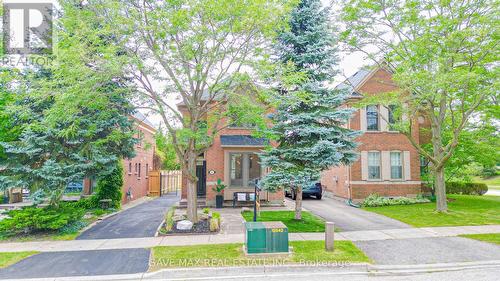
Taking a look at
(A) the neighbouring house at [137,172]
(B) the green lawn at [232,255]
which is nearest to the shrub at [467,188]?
(B) the green lawn at [232,255]

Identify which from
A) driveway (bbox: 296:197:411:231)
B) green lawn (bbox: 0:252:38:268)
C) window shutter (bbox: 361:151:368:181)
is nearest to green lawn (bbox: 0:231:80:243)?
green lawn (bbox: 0:252:38:268)

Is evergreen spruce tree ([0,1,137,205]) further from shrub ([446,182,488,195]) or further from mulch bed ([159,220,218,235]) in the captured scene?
shrub ([446,182,488,195])

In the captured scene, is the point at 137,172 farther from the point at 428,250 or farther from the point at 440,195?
the point at 440,195

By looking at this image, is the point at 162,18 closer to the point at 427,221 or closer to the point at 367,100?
the point at 367,100

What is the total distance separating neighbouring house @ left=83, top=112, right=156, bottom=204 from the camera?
1948 cm

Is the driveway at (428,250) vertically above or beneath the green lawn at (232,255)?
beneath

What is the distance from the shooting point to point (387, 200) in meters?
19.6

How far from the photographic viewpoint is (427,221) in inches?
540

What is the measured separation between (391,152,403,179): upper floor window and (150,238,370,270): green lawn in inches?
507

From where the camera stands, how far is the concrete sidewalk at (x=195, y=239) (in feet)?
33.1

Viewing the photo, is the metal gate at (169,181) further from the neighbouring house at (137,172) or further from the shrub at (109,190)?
the shrub at (109,190)

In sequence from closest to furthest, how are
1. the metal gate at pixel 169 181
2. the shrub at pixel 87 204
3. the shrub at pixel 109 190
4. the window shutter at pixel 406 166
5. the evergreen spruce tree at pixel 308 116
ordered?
the evergreen spruce tree at pixel 308 116, the shrub at pixel 87 204, the shrub at pixel 109 190, the window shutter at pixel 406 166, the metal gate at pixel 169 181

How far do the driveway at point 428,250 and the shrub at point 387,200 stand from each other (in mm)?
8348

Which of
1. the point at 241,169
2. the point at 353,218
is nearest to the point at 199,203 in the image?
the point at 241,169
